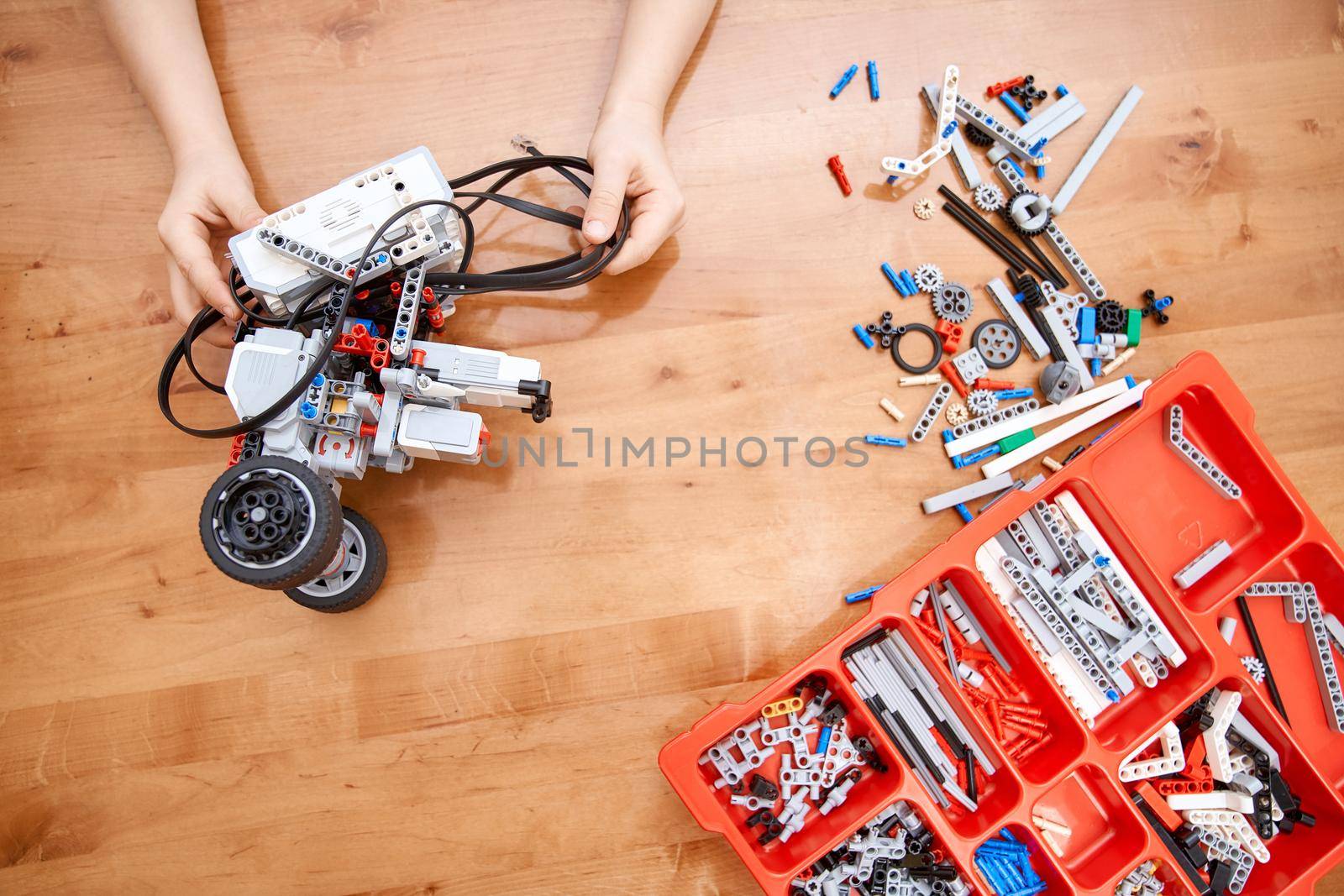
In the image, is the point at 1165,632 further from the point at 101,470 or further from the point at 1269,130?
the point at 101,470

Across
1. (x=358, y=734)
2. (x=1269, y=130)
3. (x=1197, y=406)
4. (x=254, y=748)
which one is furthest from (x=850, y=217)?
(x=254, y=748)

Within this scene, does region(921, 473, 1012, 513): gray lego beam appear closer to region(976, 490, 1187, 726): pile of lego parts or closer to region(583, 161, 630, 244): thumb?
region(976, 490, 1187, 726): pile of lego parts

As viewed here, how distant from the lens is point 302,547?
835 mm

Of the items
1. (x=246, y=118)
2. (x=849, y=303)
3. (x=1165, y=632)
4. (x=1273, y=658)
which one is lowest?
(x=1273, y=658)

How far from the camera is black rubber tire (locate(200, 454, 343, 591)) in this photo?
823 millimetres

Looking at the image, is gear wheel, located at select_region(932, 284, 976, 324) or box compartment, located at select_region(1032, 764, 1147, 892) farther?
gear wheel, located at select_region(932, 284, 976, 324)

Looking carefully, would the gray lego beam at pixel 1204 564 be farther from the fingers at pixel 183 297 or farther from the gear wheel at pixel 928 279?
the fingers at pixel 183 297

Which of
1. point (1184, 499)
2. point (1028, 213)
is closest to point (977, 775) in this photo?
A: point (1184, 499)

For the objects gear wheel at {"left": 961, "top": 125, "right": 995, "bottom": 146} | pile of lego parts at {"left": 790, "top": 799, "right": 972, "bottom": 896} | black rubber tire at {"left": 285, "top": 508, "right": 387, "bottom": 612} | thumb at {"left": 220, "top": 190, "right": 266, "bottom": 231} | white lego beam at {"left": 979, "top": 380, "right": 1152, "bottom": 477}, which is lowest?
pile of lego parts at {"left": 790, "top": 799, "right": 972, "bottom": 896}

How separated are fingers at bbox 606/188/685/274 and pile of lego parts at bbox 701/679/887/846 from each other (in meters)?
0.65

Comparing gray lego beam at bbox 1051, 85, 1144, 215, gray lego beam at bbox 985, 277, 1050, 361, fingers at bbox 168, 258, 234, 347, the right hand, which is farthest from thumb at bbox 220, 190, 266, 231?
gray lego beam at bbox 1051, 85, 1144, 215

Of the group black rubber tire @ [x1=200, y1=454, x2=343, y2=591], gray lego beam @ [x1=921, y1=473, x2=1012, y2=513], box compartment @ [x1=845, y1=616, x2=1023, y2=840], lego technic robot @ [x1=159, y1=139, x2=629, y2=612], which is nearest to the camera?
black rubber tire @ [x1=200, y1=454, x2=343, y2=591]

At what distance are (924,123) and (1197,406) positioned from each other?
23.7 inches

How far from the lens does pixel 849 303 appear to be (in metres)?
1.20
